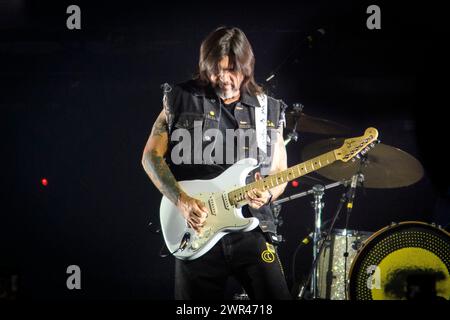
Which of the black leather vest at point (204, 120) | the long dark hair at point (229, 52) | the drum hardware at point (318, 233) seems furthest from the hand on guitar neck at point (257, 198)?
the drum hardware at point (318, 233)

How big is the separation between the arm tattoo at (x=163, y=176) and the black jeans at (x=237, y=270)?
40 centimetres

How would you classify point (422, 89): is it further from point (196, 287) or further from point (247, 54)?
point (196, 287)

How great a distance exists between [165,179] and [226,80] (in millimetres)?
700

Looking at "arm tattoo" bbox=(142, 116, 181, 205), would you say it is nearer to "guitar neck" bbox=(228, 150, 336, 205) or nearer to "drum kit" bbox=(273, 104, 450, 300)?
"guitar neck" bbox=(228, 150, 336, 205)

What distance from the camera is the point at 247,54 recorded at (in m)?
3.48

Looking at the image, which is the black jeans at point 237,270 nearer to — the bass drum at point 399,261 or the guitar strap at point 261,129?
the guitar strap at point 261,129

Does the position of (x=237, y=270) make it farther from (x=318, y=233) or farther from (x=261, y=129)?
(x=318, y=233)

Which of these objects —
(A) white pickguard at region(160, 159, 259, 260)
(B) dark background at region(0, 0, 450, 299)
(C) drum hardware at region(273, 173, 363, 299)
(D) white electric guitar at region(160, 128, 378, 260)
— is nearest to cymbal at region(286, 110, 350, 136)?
(C) drum hardware at region(273, 173, 363, 299)

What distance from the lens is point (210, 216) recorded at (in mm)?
3324

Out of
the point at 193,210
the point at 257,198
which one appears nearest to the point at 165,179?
the point at 193,210

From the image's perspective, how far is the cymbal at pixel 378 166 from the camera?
4.40 metres

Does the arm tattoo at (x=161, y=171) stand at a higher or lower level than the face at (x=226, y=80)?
lower

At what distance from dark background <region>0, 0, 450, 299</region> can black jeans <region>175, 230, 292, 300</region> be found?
7.47 ft

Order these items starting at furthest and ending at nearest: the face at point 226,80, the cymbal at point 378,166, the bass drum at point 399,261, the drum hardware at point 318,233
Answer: the drum hardware at point 318,233, the cymbal at point 378,166, the bass drum at point 399,261, the face at point 226,80
